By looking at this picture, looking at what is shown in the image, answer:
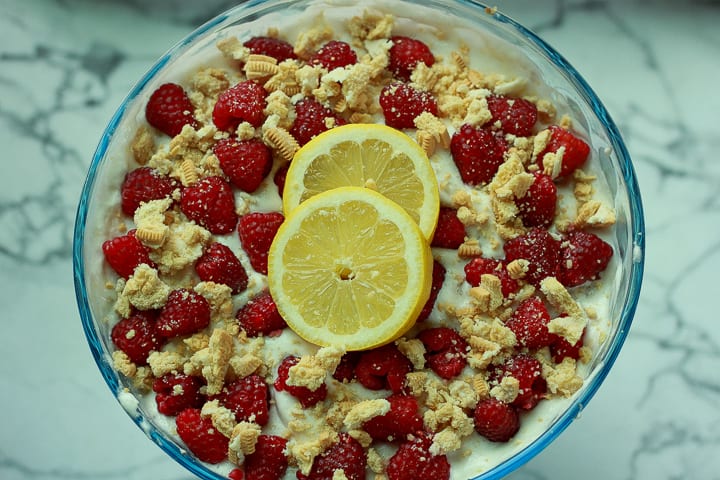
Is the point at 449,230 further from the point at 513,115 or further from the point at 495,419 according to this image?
the point at 495,419

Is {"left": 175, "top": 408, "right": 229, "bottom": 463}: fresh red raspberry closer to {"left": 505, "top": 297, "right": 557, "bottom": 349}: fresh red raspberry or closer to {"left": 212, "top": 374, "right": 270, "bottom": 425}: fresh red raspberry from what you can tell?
{"left": 212, "top": 374, "right": 270, "bottom": 425}: fresh red raspberry

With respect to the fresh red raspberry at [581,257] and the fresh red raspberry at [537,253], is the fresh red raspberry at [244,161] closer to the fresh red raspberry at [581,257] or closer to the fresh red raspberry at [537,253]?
the fresh red raspberry at [537,253]

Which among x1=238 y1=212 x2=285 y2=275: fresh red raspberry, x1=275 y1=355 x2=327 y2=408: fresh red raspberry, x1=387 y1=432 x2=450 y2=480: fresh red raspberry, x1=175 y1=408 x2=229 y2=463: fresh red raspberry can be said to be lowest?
x1=387 y1=432 x2=450 y2=480: fresh red raspberry

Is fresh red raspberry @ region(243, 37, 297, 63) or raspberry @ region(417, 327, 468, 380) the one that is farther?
fresh red raspberry @ region(243, 37, 297, 63)

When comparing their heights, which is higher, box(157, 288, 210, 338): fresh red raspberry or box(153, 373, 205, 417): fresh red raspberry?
box(157, 288, 210, 338): fresh red raspberry

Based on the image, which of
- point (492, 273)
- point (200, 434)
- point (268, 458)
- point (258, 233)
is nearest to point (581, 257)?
point (492, 273)

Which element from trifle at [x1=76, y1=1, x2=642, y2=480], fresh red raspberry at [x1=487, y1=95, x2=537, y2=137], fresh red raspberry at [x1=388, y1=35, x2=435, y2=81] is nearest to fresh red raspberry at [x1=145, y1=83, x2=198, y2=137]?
trifle at [x1=76, y1=1, x2=642, y2=480]

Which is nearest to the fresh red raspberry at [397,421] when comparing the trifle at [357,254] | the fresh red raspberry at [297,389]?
the trifle at [357,254]
